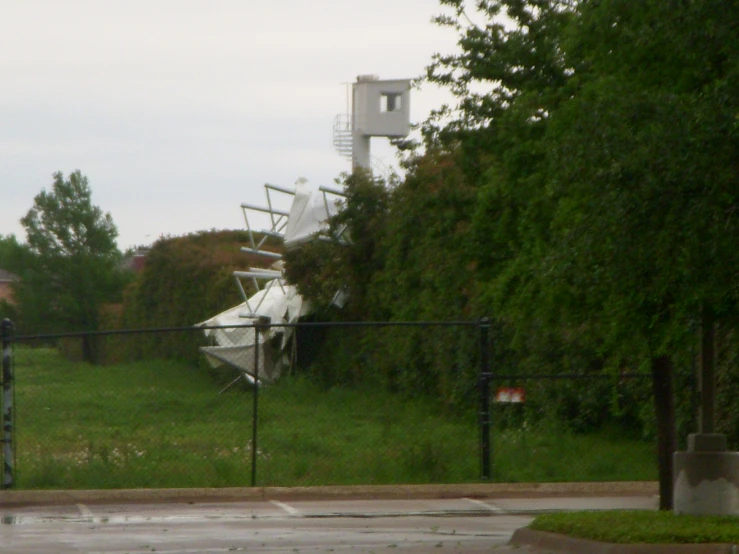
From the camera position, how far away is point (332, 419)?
1725 centimetres

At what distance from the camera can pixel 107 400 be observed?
800 inches

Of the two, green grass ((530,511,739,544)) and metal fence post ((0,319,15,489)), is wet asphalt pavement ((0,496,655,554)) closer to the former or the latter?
green grass ((530,511,739,544))

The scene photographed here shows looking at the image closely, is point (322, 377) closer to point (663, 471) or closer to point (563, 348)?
point (563, 348)

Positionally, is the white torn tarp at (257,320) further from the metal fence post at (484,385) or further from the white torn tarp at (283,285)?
the metal fence post at (484,385)

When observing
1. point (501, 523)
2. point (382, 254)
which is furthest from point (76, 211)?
point (501, 523)

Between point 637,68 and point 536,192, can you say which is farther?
point 536,192

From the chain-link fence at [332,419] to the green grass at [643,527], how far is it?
3333 millimetres

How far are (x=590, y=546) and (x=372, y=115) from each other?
4537 cm

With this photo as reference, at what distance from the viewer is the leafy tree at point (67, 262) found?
86500 mm

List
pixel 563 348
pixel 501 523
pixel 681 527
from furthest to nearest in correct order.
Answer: pixel 563 348, pixel 501 523, pixel 681 527

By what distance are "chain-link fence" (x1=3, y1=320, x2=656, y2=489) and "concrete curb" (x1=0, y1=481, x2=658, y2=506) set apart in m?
0.37

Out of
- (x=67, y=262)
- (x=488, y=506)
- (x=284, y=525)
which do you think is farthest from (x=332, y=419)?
(x=67, y=262)

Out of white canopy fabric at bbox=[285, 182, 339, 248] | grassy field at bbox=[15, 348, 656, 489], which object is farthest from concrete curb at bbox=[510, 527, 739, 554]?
white canopy fabric at bbox=[285, 182, 339, 248]

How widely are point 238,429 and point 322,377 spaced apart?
1.84 metres
